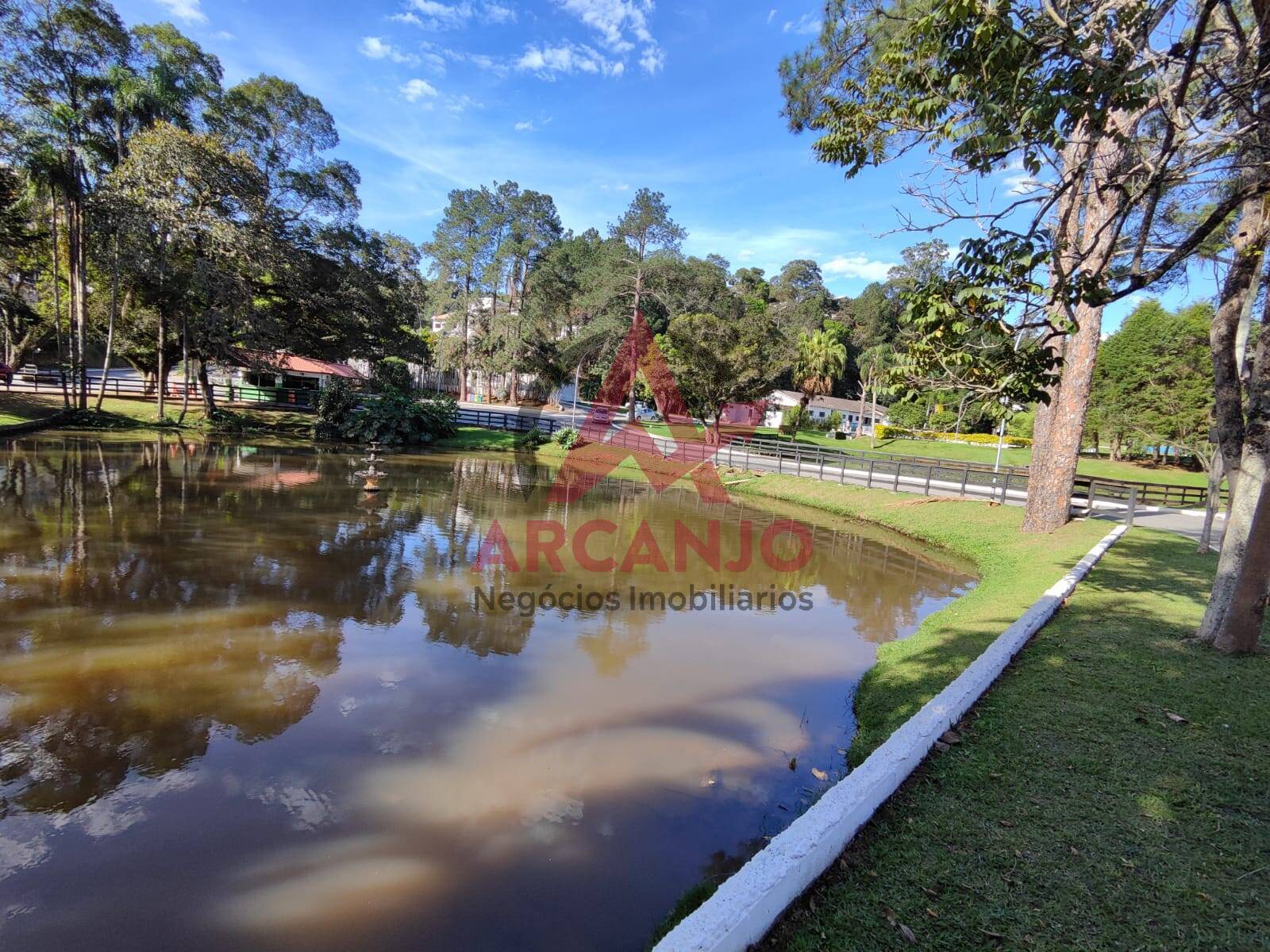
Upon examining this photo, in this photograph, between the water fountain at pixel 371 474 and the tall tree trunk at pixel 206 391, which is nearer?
the water fountain at pixel 371 474

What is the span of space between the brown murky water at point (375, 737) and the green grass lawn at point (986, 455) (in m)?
26.3

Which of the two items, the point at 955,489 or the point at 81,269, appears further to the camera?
the point at 81,269

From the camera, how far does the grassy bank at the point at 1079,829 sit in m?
2.52

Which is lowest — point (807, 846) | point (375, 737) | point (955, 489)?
point (375, 737)

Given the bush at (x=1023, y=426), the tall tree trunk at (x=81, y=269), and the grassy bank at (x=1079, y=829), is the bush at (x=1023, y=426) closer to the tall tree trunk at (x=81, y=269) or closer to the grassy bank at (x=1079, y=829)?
the grassy bank at (x=1079, y=829)

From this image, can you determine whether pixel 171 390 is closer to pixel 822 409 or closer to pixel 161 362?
pixel 161 362

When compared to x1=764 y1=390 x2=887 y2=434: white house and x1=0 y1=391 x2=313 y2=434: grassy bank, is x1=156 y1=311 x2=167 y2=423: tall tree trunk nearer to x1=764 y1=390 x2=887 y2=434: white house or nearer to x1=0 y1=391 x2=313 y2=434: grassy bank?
x1=0 y1=391 x2=313 y2=434: grassy bank

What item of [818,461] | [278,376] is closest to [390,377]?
[278,376]

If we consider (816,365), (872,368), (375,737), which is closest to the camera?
(375,737)

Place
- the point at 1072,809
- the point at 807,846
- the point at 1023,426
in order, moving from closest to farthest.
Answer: the point at 807,846 → the point at 1072,809 → the point at 1023,426

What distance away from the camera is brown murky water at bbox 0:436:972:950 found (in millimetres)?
3326

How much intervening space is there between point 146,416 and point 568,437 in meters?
17.0

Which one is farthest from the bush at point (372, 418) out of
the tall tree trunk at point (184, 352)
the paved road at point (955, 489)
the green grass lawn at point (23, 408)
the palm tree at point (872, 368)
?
the palm tree at point (872, 368)

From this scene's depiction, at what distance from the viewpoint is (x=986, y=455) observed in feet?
129
